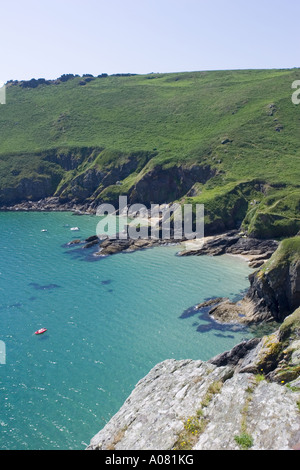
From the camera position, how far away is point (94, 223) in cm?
11675

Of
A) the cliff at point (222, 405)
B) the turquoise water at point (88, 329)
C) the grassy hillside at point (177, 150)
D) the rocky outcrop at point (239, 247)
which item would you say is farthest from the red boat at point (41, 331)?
the grassy hillside at point (177, 150)

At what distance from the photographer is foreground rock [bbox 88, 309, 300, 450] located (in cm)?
1991

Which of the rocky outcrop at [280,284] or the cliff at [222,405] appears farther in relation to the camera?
the rocky outcrop at [280,284]

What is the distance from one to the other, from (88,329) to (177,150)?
95.0m

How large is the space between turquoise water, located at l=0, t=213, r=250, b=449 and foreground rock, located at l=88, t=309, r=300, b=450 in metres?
8.53

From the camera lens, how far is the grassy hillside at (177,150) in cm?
10344

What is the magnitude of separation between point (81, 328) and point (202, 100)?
14326 centimetres

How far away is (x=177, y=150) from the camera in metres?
136

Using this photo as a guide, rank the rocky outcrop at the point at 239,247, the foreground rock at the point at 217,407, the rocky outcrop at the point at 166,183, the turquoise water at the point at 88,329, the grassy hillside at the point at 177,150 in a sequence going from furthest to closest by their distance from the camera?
the rocky outcrop at the point at 166,183
the grassy hillside at the point at 177,150
the rocky outcrop at the point at 239,247
the turquoise water at the point at 88,329
the foreground rock at the point at 217,407

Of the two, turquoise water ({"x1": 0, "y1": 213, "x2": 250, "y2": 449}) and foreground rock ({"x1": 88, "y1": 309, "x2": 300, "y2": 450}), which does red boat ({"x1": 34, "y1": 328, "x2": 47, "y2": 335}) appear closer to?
turquoise water ({"x1": 0, "y1": 213, "x2": 250, "y2": 449})

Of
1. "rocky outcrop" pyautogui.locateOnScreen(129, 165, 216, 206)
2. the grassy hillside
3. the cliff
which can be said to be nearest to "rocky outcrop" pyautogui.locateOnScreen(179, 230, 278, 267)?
the grassy hillside

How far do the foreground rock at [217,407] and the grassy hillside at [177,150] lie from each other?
5864cm

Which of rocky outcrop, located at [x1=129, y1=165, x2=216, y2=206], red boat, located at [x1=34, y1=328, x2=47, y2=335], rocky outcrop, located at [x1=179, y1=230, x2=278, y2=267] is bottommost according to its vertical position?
red boat, located at [x1=34, y1=328, x2=47, y2=335]

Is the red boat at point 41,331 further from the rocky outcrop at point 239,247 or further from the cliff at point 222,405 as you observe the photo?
A: the rocky outcrop at point 239,247
